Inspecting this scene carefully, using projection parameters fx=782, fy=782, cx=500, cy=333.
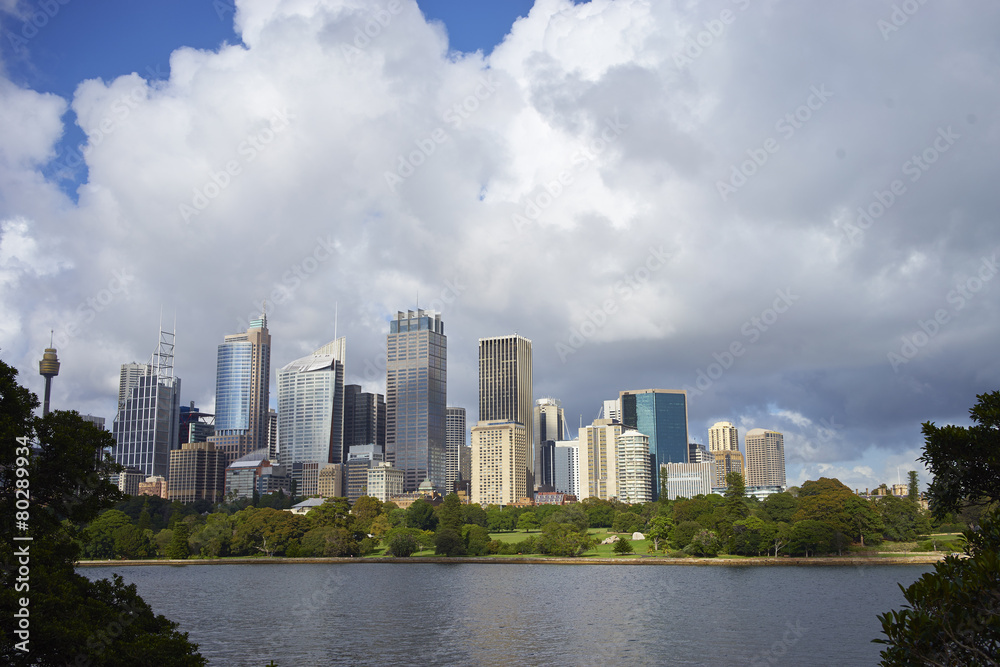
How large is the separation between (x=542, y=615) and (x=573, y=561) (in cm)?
7651

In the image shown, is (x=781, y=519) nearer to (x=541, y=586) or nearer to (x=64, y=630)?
(x=541, y=586)

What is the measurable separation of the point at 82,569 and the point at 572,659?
132 m

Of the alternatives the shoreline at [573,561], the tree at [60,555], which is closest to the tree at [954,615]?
the tree at [60,555]

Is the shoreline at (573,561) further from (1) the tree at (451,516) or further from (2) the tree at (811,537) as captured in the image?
(1) the tree at (451,516)

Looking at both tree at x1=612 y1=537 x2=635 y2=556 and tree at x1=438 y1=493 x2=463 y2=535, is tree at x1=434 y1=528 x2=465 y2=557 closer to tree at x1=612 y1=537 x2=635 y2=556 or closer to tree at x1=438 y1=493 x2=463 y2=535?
tree at x1=438 y1=493 x2=463 y2=535

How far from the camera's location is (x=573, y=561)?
Result: 155 m

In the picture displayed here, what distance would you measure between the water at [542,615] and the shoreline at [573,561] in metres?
6.89

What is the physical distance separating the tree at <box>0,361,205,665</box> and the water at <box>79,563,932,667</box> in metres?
31.7

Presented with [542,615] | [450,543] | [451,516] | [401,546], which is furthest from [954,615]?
[451,516]

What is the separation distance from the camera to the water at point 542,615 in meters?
60.2

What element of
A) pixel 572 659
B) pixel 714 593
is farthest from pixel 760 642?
pixel 714 593

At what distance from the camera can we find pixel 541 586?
111 m

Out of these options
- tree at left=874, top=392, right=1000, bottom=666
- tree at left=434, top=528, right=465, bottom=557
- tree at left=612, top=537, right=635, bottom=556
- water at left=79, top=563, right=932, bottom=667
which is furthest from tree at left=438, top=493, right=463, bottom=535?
tree at left=874, top=392, right=1000, bottom=666

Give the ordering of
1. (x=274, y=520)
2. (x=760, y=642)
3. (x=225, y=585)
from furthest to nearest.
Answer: (x=274, y=520) < (x=225, y=585) < (x=760, y=642)
